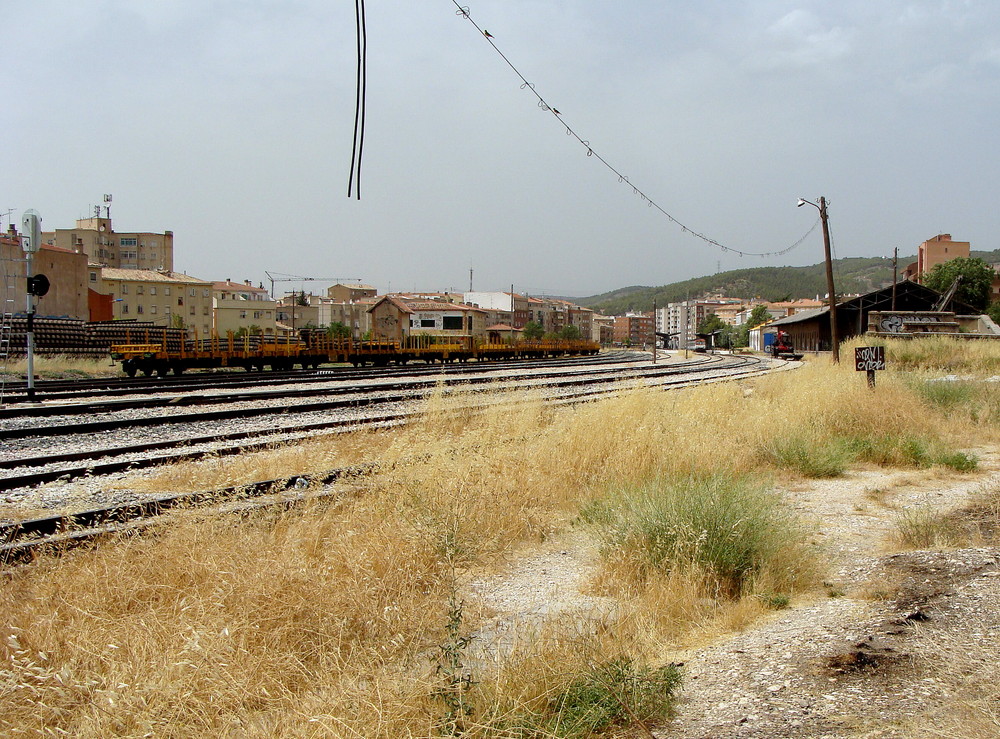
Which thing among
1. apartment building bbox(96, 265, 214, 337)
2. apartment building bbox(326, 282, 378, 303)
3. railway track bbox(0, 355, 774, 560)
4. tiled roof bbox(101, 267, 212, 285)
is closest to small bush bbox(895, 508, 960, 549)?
railway track bbox(0, 355, 774, 560)

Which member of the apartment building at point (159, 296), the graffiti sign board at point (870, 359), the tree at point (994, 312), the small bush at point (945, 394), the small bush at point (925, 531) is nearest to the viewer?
the small bush at point (925, 531)

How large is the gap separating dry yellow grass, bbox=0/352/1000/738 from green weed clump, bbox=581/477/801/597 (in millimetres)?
140

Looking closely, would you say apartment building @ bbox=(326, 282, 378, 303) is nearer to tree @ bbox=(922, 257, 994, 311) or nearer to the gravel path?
tree @ bbox=(922, 257, 994, 311)

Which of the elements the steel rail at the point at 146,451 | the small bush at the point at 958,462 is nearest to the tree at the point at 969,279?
the small bush at the point at 958,462

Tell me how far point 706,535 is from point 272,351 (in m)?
28.1

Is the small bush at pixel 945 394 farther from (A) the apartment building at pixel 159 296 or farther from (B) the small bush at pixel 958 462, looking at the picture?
(A) the apartment building at pixel 159 296

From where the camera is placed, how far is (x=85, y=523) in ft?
19.1

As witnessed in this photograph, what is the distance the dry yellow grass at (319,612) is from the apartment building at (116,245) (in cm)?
10686

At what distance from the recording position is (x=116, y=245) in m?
136

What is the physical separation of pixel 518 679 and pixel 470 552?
2.29m

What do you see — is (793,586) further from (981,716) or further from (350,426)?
(350,426)

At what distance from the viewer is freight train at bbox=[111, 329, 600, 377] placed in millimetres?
26391

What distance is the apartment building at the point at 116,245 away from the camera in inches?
4373

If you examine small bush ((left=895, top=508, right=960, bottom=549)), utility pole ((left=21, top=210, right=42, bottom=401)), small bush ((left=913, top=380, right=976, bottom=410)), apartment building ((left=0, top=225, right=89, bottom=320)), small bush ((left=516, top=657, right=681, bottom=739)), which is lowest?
small bush ((left=516, top=657, right=681, bottom=739))
